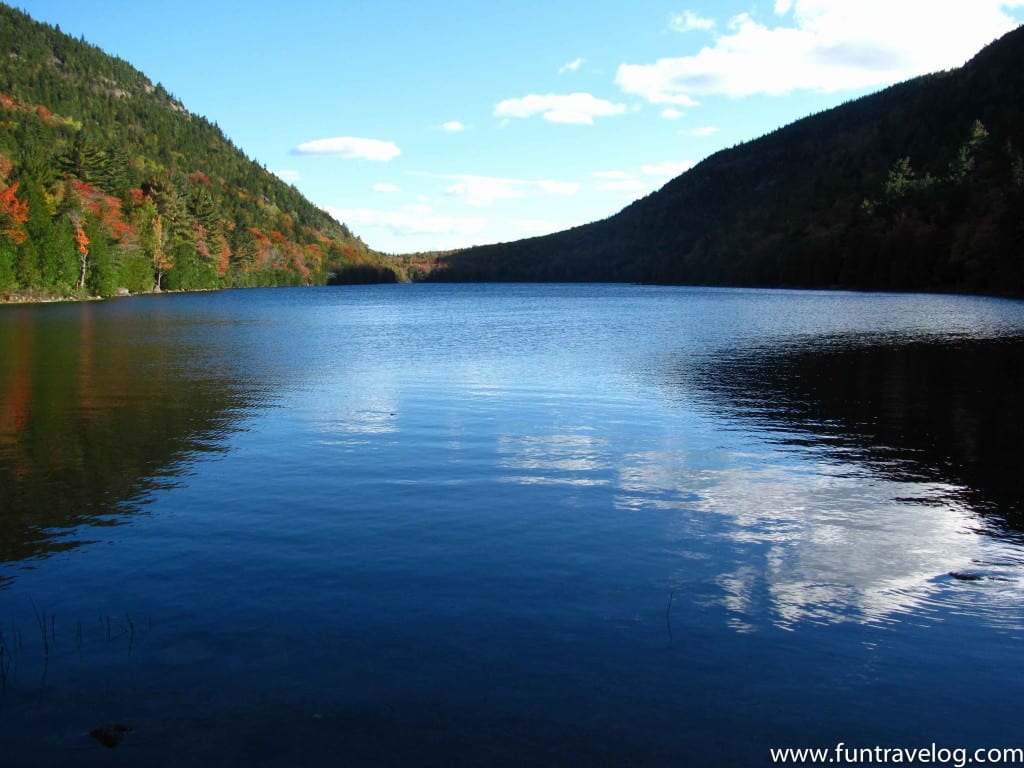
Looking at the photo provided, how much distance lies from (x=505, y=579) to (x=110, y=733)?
18.8 ft

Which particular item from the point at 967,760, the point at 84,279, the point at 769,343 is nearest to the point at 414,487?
the point at 967,760

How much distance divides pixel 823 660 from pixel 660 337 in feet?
167

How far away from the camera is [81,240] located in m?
124

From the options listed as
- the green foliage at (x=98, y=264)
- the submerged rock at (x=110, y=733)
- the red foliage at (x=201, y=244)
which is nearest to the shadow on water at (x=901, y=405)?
the submerged rock at (x=110, y=733)

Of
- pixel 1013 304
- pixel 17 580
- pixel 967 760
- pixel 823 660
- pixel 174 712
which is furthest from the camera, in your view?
pixel 1013 304

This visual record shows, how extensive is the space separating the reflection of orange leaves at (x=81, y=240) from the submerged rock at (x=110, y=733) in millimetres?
133184

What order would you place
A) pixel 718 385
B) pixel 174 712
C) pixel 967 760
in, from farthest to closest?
1. pixel 718 385
2. pixel 174 712
3. pixel 967 760

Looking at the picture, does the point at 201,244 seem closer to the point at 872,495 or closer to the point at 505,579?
the point at 872,495

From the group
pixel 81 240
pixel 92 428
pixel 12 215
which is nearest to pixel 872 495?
pixel 92 428

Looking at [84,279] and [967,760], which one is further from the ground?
[84,279]

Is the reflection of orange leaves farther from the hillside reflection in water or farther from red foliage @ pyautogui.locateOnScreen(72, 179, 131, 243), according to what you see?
the hillside reflection in water

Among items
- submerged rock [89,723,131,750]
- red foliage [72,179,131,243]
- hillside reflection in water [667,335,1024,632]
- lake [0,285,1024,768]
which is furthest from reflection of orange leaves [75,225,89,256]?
submerged rock [89,723,131,750]

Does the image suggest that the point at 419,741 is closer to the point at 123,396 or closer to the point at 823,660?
the point at 823,660

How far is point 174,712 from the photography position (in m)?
8.49
